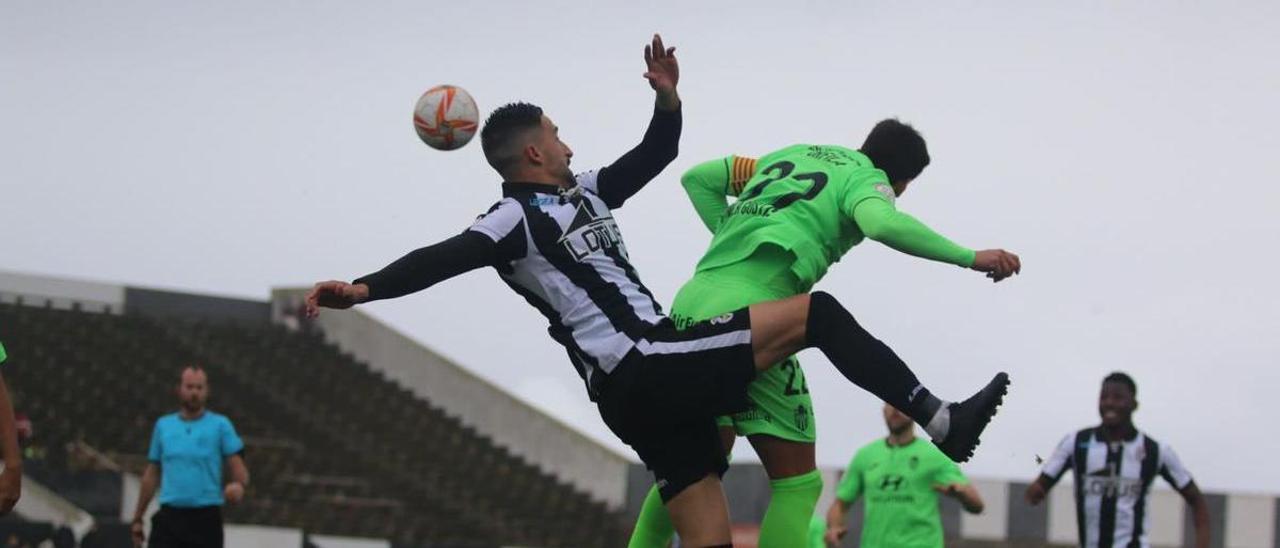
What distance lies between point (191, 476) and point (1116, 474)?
20.3ft

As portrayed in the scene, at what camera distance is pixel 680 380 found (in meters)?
5.91

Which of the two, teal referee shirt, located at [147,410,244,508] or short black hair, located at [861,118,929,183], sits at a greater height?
short black hair, located at [861,118,929,183]

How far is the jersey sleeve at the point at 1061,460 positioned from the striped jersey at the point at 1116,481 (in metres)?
0.01

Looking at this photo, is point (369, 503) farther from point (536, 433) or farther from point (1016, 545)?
point (1016, 545)

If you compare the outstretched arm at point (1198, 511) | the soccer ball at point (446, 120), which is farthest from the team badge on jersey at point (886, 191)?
the outstretched arm at point (1198, 511)

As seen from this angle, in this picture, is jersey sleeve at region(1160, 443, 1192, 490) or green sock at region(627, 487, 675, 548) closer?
green sock at region(627, 487, 675, 548)

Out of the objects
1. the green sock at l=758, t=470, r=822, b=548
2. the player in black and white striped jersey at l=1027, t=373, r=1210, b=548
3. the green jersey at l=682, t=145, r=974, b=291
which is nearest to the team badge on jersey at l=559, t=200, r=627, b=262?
the green jersey at l=682, t=145, r=974, b=291

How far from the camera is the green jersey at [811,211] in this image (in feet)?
20.0

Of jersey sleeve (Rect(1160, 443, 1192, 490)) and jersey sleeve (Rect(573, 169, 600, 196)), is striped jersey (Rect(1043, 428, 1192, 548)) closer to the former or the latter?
jersey sleeve (Rect(1160, 443, 1192, 490))

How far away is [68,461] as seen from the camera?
2550cm

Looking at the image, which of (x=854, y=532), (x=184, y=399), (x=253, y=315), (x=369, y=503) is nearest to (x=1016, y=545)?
(x=854, y=532)

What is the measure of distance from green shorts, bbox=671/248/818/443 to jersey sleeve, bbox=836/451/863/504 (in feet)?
18.1

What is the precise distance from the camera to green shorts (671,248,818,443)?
6.33m

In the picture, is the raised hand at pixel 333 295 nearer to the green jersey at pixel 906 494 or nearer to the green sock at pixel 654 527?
the green sock at pixel 654 527
